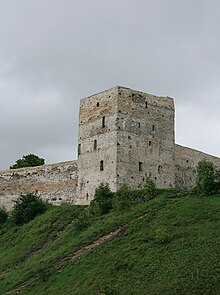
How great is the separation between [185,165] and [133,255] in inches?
871

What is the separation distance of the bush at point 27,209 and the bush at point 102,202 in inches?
207

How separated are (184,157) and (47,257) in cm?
1958

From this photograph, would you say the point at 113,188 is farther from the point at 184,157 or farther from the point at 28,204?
the point at 184,157

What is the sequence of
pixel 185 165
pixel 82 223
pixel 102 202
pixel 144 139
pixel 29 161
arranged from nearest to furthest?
pixel 82 223, pixel 102 202, pixel 144 139, pixel 185 165, pixel 29 161

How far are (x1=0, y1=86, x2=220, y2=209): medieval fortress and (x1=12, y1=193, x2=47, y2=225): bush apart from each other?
321 cm

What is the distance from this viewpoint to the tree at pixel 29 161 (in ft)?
186

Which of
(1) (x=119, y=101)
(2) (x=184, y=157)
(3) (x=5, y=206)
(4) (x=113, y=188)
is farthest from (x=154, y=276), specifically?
(3) (x=5, y=206)

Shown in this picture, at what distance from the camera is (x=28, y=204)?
4006cm

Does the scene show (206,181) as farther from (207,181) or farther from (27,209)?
(27,209)

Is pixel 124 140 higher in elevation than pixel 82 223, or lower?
higher

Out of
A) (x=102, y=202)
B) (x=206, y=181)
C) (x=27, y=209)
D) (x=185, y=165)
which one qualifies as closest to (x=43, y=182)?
(x=27, y=209)

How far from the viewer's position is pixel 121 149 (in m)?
40.4

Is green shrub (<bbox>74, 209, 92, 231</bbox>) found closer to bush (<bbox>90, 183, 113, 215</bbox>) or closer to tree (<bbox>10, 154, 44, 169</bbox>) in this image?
bush (<bbox>90, 183, 113, 215</bbox>)

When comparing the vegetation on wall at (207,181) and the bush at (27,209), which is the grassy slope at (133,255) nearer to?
the vegetation on wall at (207,181)
